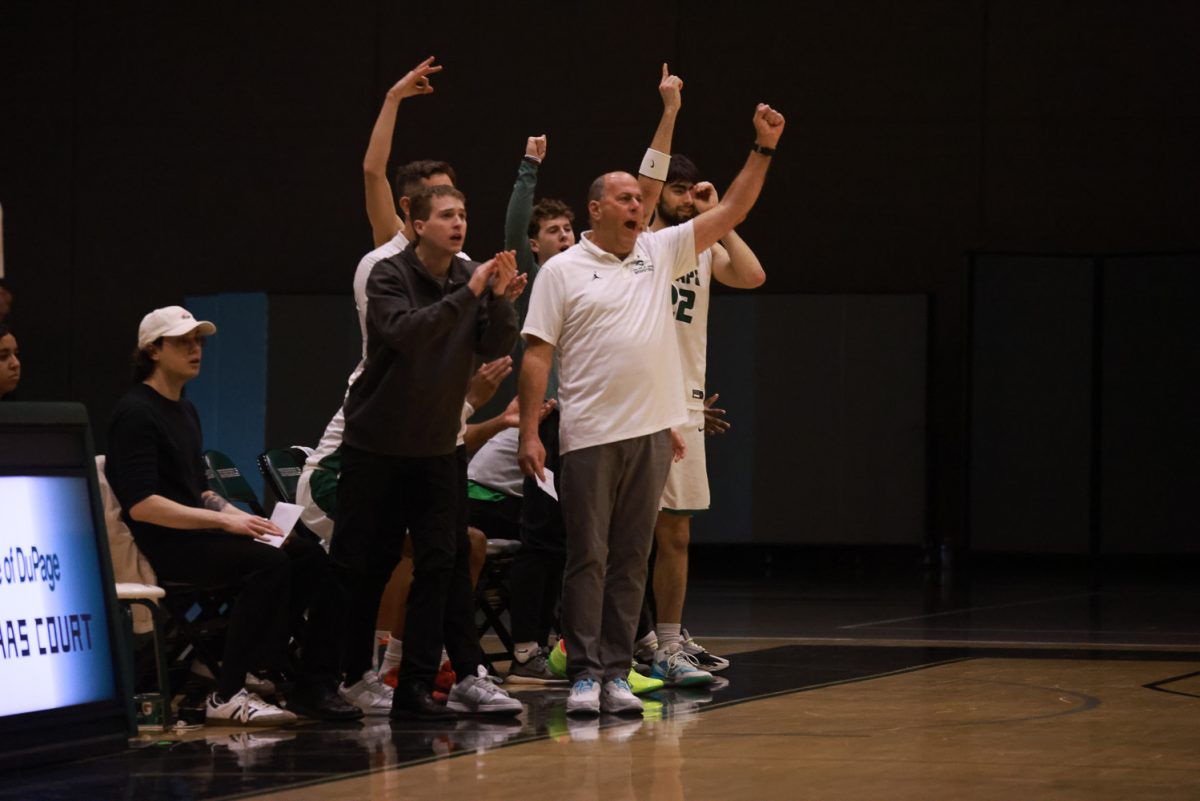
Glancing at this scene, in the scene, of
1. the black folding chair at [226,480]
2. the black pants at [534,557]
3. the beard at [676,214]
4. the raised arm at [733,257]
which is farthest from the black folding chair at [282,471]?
the raised arm at [733,257]

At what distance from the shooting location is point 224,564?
4.89 meters

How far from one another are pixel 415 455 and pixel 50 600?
1208 mm

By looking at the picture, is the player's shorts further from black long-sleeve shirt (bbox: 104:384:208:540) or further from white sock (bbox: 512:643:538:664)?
white sock (bbox: 512:643:538:664)

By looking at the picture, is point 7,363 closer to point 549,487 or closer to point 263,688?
point 263,688

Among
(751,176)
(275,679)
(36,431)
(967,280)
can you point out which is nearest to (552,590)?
(275,679)

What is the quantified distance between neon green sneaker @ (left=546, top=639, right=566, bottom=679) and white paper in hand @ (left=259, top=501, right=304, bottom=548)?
1228 mm

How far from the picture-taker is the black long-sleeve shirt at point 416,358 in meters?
4.82

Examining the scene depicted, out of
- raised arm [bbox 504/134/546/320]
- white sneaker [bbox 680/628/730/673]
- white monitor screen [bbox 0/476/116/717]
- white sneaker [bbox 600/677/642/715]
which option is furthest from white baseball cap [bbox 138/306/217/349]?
white sneaker [bbox 680/628/730/673]

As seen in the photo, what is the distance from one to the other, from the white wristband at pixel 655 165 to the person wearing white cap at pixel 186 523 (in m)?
1.48

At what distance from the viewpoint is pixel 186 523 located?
15.8 ft

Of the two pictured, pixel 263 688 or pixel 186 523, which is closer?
pixel 186 523

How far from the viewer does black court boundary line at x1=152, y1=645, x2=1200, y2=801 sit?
3914mm

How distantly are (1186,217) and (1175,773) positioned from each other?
26.9 ft

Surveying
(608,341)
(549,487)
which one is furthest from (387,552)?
(549,487)
